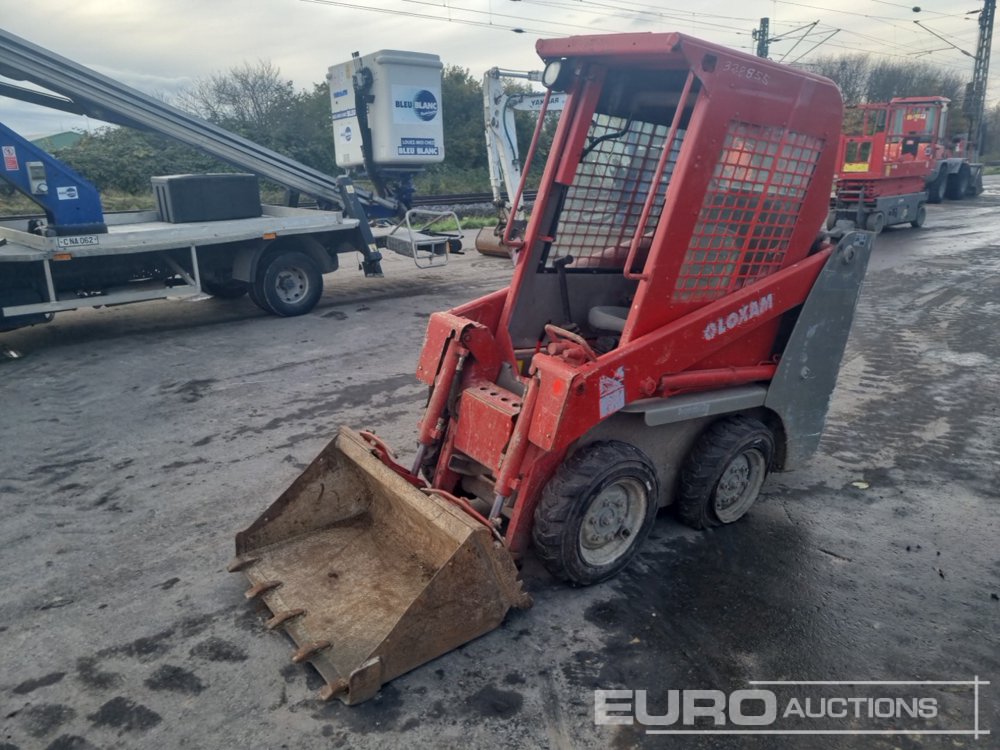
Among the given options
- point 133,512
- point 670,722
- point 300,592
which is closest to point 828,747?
point 670,722

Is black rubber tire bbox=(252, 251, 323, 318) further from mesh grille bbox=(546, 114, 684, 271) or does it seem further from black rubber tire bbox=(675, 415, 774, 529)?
black rubber tire bbox=(675, 415, 774, 529)

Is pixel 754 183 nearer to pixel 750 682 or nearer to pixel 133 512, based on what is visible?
pixel 750 682

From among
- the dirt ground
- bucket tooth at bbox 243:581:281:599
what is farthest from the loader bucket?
the dirt ground

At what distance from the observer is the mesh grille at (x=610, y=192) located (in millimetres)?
3893

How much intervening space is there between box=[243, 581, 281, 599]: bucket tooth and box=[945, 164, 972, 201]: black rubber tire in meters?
24.8

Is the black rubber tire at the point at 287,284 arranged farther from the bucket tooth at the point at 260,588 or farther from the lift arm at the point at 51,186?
the bucket tooth at the point at 260,588

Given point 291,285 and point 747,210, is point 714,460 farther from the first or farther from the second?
point 291,285

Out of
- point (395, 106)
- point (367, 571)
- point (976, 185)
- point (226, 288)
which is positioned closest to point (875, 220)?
point (395, 106)

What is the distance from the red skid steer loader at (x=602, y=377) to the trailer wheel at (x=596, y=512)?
1cm

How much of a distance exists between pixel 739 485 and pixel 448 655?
189 cm

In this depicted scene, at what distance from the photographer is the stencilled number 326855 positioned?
10.2 feet

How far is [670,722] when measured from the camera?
8.57ft

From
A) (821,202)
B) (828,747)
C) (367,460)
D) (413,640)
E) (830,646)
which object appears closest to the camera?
(828,747)

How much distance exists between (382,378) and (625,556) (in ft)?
11.4
